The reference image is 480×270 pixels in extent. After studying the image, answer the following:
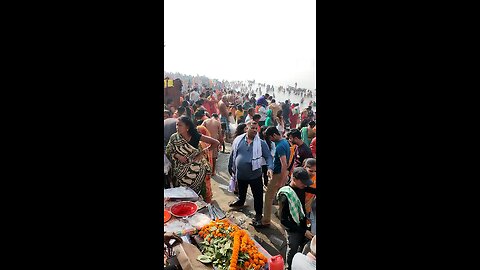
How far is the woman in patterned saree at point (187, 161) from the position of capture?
3.44m

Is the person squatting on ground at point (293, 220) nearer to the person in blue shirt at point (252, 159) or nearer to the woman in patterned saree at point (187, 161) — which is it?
the woman in patterned saree at point (187, 161)

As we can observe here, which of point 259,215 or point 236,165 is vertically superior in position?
point 236,165

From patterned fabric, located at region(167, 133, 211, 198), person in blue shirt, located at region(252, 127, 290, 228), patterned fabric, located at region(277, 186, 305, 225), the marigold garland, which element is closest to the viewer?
the marigold garland

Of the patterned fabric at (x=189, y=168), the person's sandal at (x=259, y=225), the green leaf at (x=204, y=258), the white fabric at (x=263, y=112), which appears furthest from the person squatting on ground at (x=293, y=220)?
the white fabric at (x=263, y=112)

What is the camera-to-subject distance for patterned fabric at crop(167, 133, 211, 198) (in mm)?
3441

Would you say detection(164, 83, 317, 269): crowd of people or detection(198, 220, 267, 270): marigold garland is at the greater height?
detection(164, 83, 317, 269): crowd of people

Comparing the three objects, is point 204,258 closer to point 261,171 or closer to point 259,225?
point 259,225

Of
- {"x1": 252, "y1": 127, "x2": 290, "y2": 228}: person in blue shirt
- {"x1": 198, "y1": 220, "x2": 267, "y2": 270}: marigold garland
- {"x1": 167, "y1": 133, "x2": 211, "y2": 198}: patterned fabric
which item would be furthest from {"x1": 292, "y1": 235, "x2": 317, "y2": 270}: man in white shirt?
{"x1": 252, "y1": 127, "x2": 290, "y2": 228}: person in blue shirt

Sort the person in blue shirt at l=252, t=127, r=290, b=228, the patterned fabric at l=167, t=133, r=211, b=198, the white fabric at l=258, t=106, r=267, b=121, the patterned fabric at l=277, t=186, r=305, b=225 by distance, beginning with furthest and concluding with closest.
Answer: the white fabric at l=258, t=106, r=267, b=121
the person in blue shirt at l=252, t=127, r=290, b=228
the patterned fabric at l=167, t=133, r=211, b=198
the patterned fabric at l=277, t=186, r=305, b=225

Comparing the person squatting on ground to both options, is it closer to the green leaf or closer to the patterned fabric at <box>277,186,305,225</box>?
the patterned fabric at <box>277,186,305,225</box>

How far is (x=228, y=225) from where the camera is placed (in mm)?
2420
